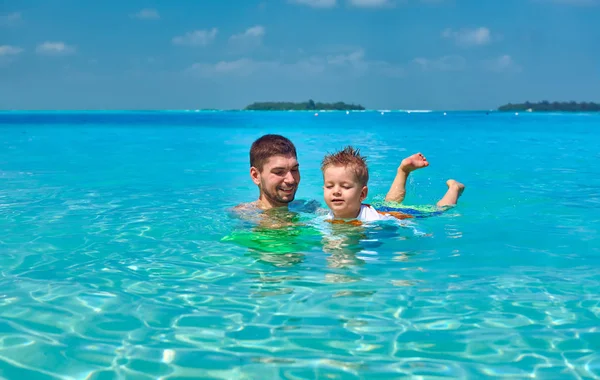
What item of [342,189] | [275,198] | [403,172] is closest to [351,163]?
[342,189]

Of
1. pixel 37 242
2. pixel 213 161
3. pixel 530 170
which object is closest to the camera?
pixel 37 242

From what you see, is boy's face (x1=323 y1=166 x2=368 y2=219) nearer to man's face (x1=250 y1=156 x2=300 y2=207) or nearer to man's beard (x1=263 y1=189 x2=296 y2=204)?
man's face (x1=250 y1=156 x2=300 y2=207)

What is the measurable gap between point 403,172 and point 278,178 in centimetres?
191

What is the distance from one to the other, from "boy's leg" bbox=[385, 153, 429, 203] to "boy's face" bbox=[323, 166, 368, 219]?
65.3 inches

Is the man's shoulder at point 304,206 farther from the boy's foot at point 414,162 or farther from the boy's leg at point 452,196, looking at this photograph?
the boy's leg at point 452,196

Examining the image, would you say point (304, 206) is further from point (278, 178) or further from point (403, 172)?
point (403, 172)

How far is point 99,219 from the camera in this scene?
7.40 m

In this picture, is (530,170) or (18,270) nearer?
(18,270)

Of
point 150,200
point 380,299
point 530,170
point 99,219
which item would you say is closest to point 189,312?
point 380,299

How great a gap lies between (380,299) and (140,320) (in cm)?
158

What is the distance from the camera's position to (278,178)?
6539 mm

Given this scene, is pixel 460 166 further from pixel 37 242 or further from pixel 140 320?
pixel 140 320

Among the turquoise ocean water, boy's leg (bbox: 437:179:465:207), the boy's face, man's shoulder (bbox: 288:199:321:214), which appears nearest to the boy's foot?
the turquoise ocean water

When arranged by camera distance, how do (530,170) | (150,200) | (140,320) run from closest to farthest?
(140,320) < (150,200) < (530,170)
